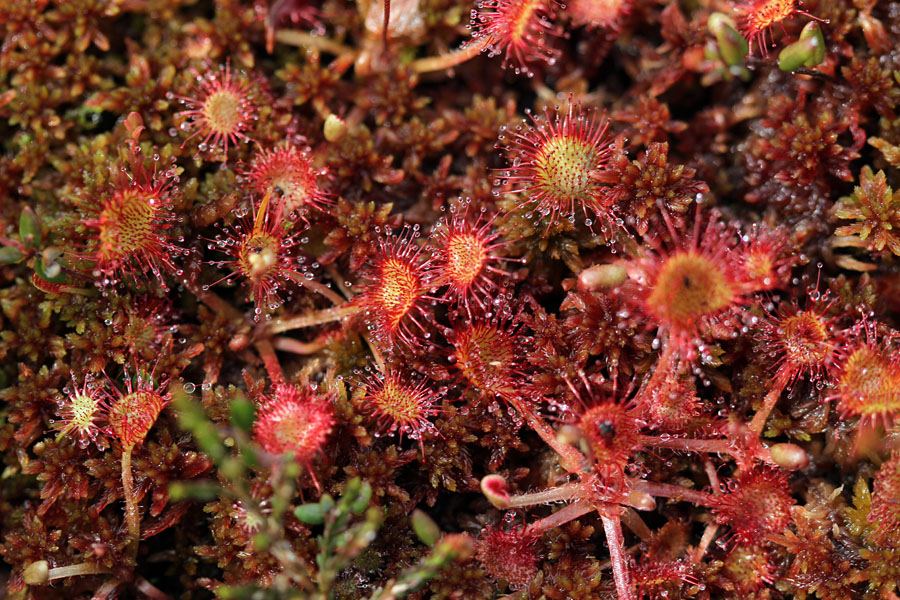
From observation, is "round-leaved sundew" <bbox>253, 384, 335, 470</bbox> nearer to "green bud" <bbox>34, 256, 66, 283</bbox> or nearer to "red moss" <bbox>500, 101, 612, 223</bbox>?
"green bud" <bbox>34, 256, 66, 283</bbox>

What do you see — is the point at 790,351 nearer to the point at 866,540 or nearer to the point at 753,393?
the point at 753,393

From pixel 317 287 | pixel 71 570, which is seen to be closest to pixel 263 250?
pixel 317 287

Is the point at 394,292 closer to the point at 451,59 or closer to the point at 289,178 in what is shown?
the point at 289,178

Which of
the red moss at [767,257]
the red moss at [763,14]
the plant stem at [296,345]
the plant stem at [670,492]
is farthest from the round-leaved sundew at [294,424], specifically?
the red moss at [763,14]

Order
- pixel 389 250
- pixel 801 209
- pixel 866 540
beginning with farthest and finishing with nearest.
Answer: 1. pixel 801 209
2. pixel 389 250
3. pixel 866 540

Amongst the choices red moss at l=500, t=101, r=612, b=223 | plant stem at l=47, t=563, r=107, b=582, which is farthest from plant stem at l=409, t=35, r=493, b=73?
plant stem at l=47, t=563, r=107, b=582

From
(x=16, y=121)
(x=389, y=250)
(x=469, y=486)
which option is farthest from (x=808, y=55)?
(x=16, y=121)

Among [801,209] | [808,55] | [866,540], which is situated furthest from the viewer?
[801,209]
